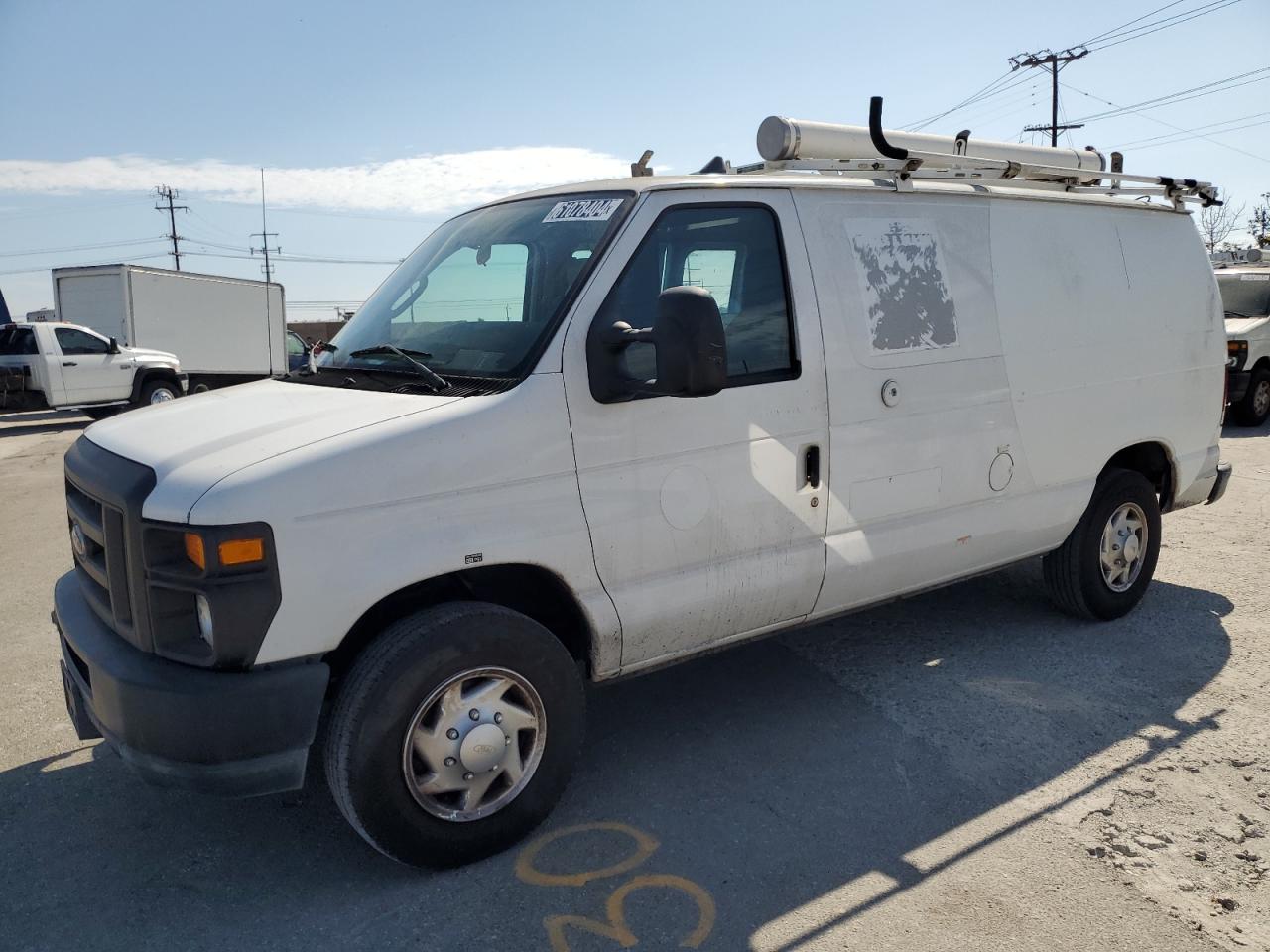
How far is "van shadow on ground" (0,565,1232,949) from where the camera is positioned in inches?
119

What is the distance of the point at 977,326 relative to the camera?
446 cm

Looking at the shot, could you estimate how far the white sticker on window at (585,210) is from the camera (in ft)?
11.9

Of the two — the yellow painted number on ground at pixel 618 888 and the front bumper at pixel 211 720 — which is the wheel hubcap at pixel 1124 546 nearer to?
the yellow painted number on ground at pixel 618 888

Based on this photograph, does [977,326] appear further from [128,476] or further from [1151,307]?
[128,476]

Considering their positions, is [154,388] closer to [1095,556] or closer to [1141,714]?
[1095,556]

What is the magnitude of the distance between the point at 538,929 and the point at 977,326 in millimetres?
3087

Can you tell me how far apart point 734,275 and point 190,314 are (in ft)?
73.4

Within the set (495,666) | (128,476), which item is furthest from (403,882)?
(128,476)

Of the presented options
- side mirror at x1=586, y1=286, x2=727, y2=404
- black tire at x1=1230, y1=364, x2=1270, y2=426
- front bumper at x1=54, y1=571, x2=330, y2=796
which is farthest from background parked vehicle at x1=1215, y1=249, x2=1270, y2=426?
front bumper at x1=54, y1=571, x2=330, y2=796

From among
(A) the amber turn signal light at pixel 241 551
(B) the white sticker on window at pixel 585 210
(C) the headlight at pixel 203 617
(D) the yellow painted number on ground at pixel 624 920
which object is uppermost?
Answer: (B) the white sticker on window at pixel 585 210

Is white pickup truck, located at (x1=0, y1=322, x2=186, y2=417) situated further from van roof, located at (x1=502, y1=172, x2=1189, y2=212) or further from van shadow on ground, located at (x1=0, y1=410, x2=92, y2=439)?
van roof, located at (x1=502, y1=172, x2=1189, y2=212)

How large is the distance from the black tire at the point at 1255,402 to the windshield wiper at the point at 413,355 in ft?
43.0

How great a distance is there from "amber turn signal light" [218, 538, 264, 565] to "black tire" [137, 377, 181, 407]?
1782cm

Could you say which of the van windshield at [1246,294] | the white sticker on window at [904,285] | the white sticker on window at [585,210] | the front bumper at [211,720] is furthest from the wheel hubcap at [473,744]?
the van windshield at [1246,294]
